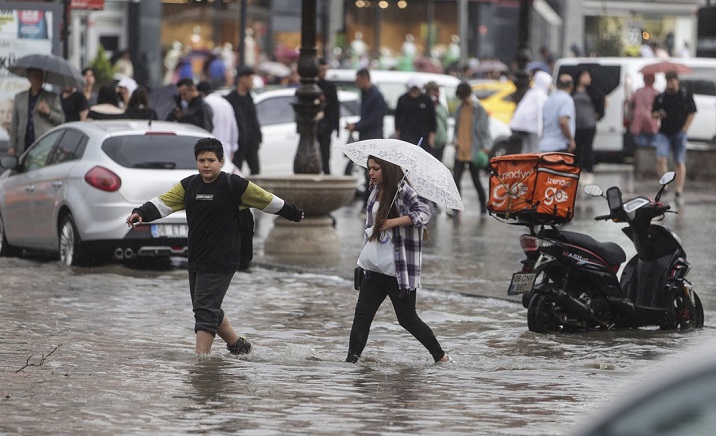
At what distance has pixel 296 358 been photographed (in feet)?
30.9

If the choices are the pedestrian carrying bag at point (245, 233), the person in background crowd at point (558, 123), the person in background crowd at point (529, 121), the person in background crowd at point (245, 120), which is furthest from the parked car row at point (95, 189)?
the person in background crowd at point (529, 121)

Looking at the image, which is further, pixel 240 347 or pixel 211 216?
pixel 240 347

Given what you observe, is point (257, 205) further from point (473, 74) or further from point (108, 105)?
point (473, 74)

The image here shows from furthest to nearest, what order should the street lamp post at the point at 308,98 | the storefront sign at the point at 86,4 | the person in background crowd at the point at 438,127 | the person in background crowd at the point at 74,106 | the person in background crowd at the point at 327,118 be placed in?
the storefront sign at the point at 86,4, the person in background crowd at the point at 438,127, the person in background crowd at the point at 327,118, the person in background crowd at the point at 74,106, the street lamp post at the point at 308,98

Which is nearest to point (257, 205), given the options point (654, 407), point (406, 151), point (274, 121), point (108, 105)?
point (406, 151)

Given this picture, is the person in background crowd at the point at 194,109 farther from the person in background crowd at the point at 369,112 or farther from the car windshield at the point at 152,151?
the car windshield at the point at 152,151

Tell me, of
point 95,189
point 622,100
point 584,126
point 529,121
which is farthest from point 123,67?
point 95,189

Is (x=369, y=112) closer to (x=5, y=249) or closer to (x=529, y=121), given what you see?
(x=529, y=121)

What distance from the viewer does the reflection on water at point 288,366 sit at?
7.20 metres

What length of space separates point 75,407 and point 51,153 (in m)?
8.07

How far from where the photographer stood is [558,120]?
2083 centimetres

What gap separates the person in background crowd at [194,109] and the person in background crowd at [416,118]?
289cm

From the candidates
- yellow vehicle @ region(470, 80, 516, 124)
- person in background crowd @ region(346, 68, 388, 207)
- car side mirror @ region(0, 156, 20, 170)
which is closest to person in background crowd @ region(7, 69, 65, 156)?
car side mirror @ region(0, 156, 20, 170)

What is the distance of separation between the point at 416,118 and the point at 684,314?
9163 millimetres
